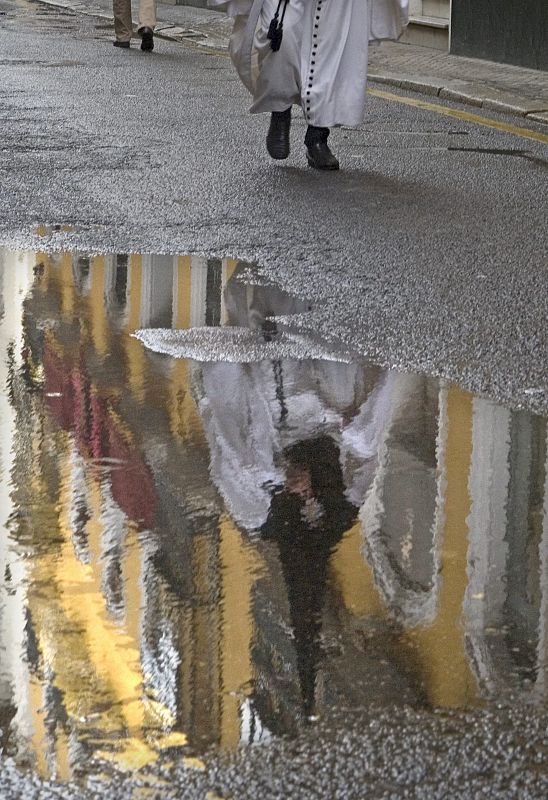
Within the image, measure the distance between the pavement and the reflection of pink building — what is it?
25.0 ft

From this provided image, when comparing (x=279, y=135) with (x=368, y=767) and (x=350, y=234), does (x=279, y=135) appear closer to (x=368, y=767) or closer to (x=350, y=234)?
(x=350, y=234)

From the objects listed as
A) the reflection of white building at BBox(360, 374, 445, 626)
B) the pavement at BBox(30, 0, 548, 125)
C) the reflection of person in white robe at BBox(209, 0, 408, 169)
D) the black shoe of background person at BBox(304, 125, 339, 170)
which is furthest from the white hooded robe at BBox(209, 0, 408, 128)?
the reflection of white building at BBox(360, 374, 445, 626)

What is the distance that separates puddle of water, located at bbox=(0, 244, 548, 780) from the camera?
2670 mm

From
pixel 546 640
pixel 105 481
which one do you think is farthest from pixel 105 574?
pixel 546 640

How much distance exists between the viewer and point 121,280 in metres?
6.05

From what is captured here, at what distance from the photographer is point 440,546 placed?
337 centimetres

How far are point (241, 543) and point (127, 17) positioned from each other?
53.1 ft

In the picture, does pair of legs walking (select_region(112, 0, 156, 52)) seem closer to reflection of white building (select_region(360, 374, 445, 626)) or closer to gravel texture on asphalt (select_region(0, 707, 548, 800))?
reflection of white building (select_region(360, 374, 445, 626))

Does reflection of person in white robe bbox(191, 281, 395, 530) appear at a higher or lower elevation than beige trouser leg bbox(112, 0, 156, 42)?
lower

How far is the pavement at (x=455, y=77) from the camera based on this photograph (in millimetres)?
12727

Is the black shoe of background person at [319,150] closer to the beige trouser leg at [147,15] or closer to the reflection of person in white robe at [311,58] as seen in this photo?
the reflection of person in white robe at [311,58]

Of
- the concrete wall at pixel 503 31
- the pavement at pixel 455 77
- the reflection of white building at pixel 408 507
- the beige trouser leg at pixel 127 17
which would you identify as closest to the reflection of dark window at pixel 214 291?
the reflection of white building at pixel 408 507

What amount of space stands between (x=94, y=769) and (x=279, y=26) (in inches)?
267

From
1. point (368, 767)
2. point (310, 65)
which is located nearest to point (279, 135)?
point (310, 65)
